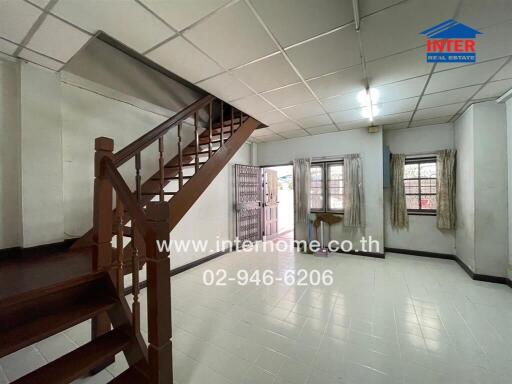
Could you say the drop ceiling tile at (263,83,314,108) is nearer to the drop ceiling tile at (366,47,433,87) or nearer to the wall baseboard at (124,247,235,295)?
the drop ceiling tile at (366,47,433,87)

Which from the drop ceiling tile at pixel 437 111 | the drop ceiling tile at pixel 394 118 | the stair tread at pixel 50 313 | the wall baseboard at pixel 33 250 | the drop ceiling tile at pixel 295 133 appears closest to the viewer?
the stair tread at pixel 50 313

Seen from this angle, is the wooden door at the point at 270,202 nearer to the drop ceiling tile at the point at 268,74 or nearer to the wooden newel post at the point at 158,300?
the drop ceiling tile at the point at 268,74

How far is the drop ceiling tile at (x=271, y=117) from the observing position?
379cm

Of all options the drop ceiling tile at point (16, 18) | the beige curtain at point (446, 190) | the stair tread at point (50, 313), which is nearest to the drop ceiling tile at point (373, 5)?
the drop ceiling tile at point (16, 18)

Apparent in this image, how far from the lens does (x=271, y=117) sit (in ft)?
13.1

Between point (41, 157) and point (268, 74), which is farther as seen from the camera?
point (268, 74)

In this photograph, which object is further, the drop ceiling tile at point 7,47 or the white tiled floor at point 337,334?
the drop ceiling tile at point 7,47

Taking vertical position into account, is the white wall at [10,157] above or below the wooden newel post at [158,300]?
above

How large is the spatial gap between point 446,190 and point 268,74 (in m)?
4.38

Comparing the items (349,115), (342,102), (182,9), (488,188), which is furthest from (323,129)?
(182,9)

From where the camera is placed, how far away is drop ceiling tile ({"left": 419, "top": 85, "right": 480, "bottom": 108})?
2.96m

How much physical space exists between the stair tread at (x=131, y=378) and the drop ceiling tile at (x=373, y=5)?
9.77 feet

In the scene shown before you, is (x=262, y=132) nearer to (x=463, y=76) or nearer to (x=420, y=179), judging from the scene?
(x=463, y=76)

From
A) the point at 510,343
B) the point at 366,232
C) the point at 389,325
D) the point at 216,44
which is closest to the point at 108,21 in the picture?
the point at 216,44
